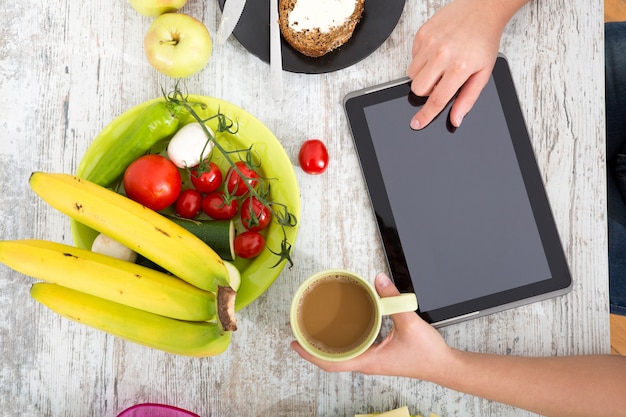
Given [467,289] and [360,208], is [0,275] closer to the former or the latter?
[360,208]

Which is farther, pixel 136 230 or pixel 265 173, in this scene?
pixel 265 173

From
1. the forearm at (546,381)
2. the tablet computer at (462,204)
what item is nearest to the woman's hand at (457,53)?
the tablet computer at (462,204)

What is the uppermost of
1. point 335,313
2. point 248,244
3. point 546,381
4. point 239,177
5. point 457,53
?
point 457,53

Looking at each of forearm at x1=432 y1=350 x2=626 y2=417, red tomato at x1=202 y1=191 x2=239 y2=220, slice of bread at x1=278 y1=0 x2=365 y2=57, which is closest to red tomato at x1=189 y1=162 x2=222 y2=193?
red tomato at x1=202 y1=191 x2=239 y2=220

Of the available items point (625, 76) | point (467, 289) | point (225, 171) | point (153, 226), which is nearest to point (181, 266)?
point (153, 226)

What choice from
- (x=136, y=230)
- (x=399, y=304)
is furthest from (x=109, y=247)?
(x=399, y=304)

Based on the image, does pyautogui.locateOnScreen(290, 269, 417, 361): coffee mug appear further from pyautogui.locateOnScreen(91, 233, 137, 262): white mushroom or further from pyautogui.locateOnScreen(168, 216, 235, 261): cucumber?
pyautogui.locateOnScreen(91, 233, 137, 262): white mushroom

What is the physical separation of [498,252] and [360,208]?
8.8 inches

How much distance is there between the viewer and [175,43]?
31.4 inches

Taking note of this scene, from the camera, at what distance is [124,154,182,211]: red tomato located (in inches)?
29.7

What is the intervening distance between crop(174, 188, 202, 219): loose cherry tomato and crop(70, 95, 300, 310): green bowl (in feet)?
0.35

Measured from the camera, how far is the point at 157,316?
2.31 ft

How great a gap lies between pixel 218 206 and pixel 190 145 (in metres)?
0.10

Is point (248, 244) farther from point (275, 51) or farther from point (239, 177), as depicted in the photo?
point (275, 51)
